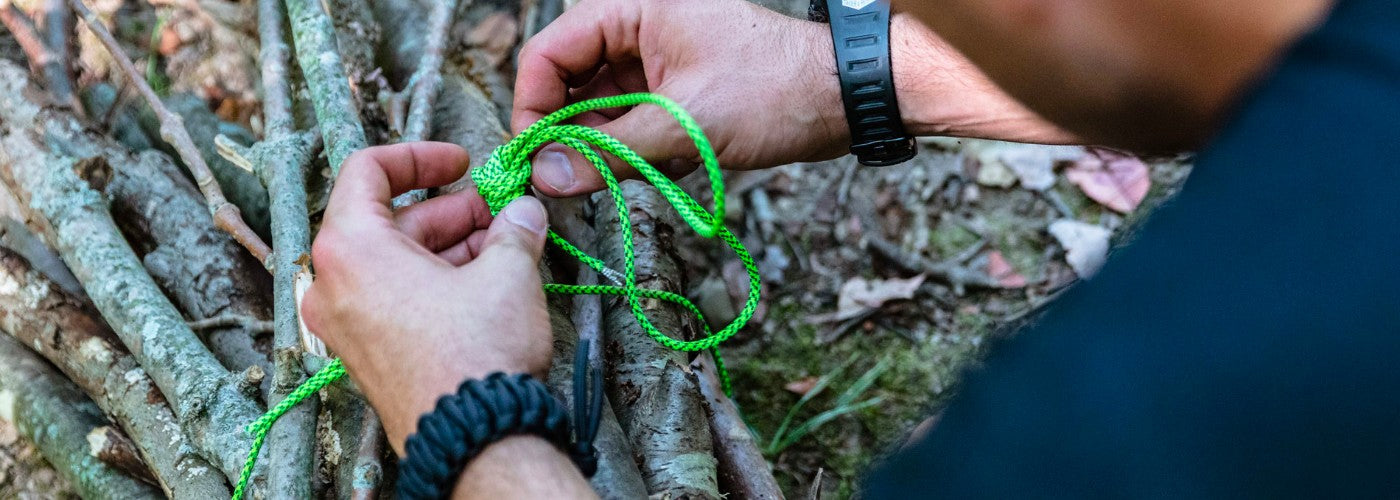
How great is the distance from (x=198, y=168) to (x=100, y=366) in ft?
1.43

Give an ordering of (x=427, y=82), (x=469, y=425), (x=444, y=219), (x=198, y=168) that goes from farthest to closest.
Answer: (x=427, y=82) < (x=198, y=168) < (x=444, y=219) < (x=469, y=425)

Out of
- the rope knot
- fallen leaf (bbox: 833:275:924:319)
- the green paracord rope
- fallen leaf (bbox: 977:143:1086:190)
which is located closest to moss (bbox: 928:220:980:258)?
fallen leaf (bbox: 833:275:924:319)

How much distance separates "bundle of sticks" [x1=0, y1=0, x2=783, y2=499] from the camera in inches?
61.4

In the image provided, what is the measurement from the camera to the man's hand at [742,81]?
162cm

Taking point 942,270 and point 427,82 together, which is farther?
point 942,270

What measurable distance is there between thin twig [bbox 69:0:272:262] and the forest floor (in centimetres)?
34

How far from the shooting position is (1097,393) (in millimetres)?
1037

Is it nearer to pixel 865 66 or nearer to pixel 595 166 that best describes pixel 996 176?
pixel 865 66

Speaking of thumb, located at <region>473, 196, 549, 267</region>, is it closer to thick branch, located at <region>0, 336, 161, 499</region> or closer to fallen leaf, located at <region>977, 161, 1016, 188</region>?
thick branch, located at <region>0, 336, 161, 499</region>

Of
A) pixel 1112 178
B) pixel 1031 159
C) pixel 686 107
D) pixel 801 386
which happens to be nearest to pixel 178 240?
pixel 686 107

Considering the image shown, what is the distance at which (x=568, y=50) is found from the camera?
1712mm

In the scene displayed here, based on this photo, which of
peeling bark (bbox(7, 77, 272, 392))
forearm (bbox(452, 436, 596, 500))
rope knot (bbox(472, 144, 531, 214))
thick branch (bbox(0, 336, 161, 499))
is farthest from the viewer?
peeling bark (bbox(7, 77, 272, 392))

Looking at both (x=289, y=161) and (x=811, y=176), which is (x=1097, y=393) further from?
(x=811, y=176)

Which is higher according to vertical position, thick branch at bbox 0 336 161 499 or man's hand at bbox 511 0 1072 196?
man's hand at bbox 511 0 1072 196
